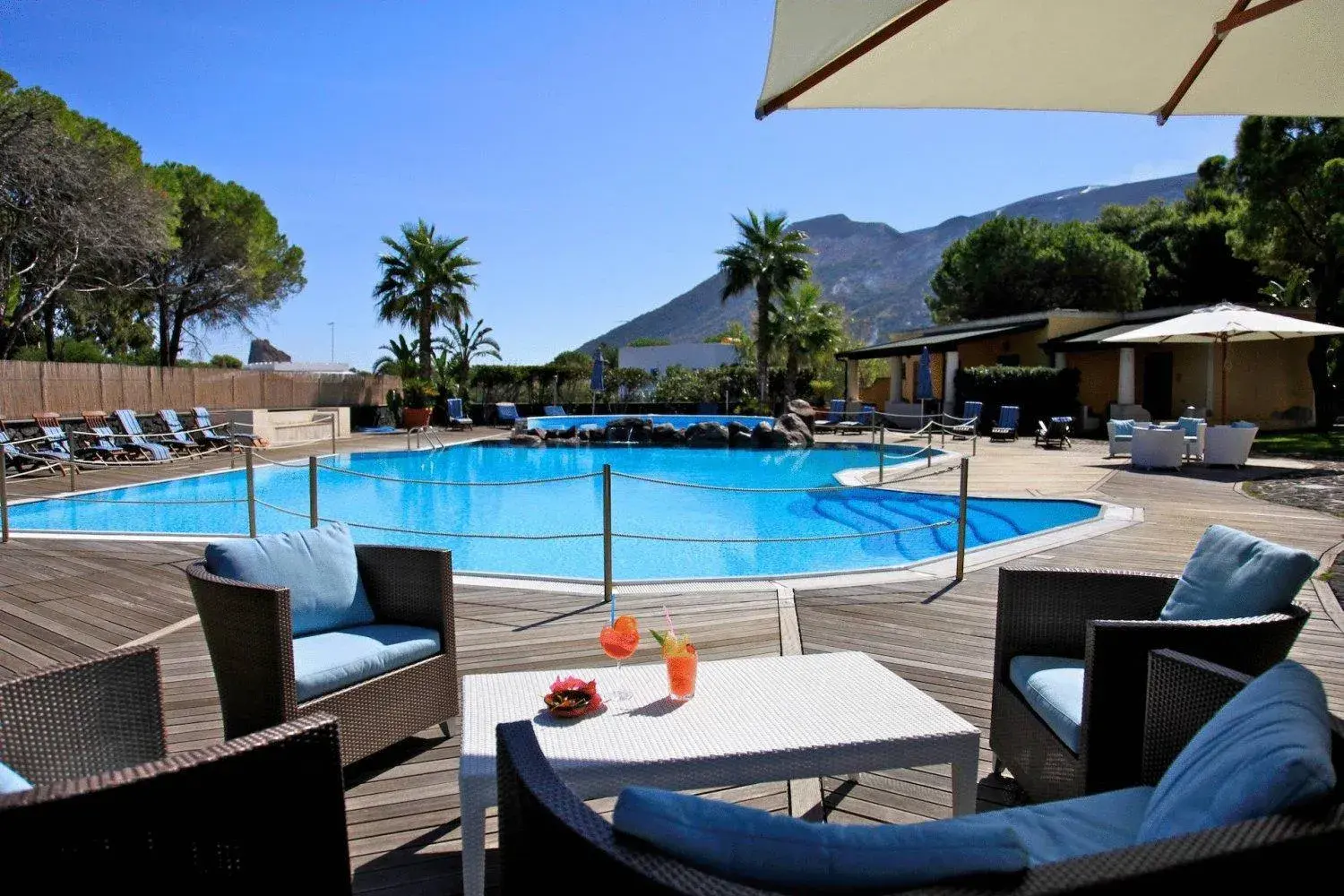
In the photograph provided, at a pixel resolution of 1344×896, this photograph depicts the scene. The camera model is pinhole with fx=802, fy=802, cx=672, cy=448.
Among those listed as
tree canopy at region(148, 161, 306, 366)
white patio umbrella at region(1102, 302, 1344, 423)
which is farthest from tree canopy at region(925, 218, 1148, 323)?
tree canopy at region(148, 161, 306, 366)

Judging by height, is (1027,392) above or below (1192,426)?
above

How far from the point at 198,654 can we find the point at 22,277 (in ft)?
65.3

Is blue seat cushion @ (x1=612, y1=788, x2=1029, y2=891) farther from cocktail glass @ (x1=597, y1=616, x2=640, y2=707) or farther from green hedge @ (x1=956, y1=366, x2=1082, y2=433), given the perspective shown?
green hedge @ (x1=956, y1=366, x2=1082, y2=433)

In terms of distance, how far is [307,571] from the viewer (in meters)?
2.97

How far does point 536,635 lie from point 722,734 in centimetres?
217

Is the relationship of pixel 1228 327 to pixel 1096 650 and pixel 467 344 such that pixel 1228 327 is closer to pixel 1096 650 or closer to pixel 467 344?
pixel 1096 650

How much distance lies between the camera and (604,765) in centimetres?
188

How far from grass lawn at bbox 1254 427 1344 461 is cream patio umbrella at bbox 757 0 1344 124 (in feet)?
42.4

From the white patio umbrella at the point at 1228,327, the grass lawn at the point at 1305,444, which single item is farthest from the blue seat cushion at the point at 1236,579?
the grass lawn at the point at 1305,444

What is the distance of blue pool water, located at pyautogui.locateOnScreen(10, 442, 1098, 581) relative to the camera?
315 inches

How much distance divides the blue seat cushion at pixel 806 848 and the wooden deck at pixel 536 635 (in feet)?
4.51

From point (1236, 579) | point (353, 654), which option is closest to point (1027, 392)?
point (1236, 579)

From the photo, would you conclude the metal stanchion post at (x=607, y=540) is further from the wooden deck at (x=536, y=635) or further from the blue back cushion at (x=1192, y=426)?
the blue back cushion at (x=1192, y=426)

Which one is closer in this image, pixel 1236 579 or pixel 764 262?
pixel 1236 579
